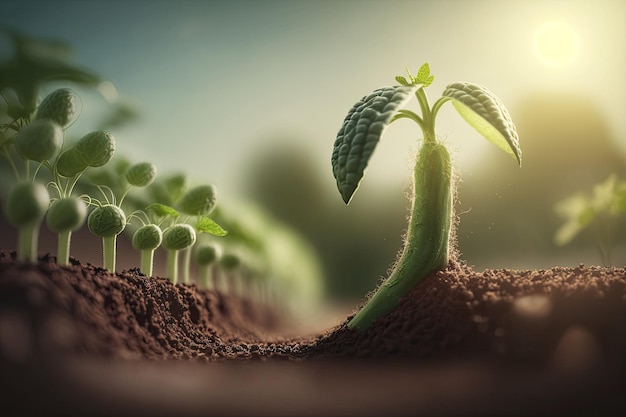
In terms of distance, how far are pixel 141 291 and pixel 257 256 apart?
41.9 inches

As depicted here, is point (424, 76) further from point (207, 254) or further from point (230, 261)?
point (230, 261)

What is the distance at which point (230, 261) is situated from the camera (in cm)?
149

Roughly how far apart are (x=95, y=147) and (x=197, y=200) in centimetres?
30

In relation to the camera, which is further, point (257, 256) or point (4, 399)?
point (257, 256)

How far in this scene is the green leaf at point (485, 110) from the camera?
2.35ft

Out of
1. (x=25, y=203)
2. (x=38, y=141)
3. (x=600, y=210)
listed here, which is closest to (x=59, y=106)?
(x=38, y=141)

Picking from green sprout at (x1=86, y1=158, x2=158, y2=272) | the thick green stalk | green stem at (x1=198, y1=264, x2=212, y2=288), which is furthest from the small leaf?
green stem at (x1=198, y1=264, x2=212, y2=288)

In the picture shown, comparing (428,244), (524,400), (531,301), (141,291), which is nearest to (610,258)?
(428,244)

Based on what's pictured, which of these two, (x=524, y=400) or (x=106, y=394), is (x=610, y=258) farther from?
(x=106, y=394)

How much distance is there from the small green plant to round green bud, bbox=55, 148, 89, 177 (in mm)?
1183

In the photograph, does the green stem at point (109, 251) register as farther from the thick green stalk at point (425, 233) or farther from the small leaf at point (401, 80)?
the small leaf at point (401, 80)

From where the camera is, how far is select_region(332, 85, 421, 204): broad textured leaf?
68cm

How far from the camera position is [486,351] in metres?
0.52

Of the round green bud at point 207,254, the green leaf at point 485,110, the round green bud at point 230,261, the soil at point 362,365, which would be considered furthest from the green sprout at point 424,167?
the round green bud at point 230,261
